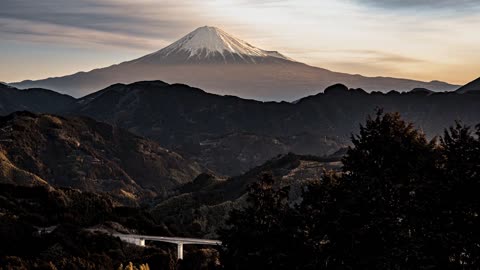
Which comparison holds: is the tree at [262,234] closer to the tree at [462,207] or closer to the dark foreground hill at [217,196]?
the tree at [462,207]

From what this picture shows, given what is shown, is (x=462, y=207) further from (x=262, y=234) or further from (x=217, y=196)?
(x=217, y=196)

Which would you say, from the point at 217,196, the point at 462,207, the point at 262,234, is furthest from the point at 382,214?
the point at 217,196

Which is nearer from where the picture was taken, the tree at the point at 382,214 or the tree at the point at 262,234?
the tree at the point at 382,214

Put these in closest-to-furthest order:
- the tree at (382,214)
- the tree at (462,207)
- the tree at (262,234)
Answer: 1. the tree at (462,207)
2. the tree at (382,214)
3. the tree at (262,234)

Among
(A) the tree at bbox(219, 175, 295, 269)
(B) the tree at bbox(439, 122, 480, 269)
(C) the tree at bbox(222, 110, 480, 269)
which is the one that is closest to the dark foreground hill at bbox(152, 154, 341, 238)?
(A) the tree at bbox(219, 175, 295, 269)

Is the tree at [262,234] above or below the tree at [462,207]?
below

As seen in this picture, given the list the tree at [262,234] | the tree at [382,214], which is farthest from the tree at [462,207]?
the tree at [262,234]

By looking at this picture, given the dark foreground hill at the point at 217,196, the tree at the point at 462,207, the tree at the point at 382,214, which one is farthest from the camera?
the dark foreground hill at the point at 217,196

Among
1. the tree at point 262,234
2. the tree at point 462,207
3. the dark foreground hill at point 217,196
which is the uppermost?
the tree at point 462,207

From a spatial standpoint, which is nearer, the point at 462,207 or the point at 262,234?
the point at 462,207

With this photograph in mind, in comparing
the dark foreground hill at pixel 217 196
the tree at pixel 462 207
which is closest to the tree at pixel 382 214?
the tree at pixel 462 207

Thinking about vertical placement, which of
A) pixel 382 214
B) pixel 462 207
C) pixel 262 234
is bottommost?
pixel 262 234

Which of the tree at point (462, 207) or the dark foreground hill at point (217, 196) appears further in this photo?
the dark foreground hill at point (217, 196)

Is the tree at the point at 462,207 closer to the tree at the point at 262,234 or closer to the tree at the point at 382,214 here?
the tree at the point at 382,214
